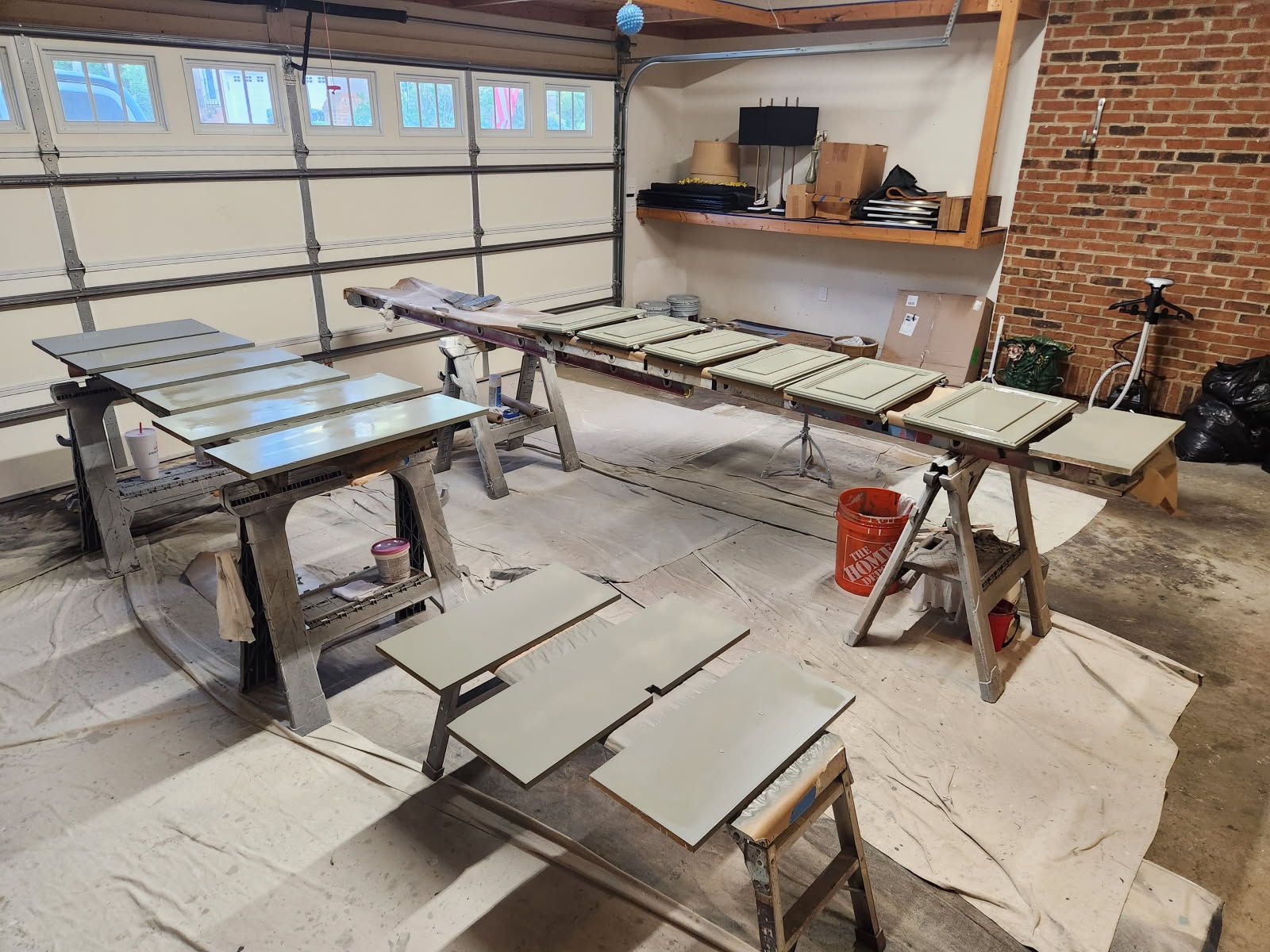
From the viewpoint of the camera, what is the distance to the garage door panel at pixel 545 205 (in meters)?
5.86

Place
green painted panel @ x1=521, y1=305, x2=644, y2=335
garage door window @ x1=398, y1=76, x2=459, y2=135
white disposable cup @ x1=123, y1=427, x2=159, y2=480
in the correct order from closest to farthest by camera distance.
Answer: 1. white disposable cup @ x1=123, y1=427, x2=159, y2=480
2. green painted panel @ x1=521, y1=305, x2=644, y2=335
3. garage door window @ x1=398, y1=76, x2=459, y2=135

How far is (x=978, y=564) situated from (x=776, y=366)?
102cm

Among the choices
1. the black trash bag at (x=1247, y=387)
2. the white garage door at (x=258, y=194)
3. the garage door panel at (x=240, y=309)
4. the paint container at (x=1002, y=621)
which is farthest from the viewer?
the black trash bag at (x=1247, y=387)

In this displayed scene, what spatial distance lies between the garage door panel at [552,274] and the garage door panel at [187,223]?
1.56 m

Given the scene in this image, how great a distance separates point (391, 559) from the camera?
2760 mm

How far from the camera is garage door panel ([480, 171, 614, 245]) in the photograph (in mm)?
5863

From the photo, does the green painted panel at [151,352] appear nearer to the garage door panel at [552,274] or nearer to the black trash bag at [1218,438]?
the garage door panel at [552,274]

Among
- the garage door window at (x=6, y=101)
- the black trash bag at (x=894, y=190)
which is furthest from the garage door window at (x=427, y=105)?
the black trash bag at (x=894, y=190)

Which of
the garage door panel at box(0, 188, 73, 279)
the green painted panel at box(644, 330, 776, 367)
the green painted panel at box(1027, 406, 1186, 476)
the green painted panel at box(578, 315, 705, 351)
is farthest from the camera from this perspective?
the garage door panel at box(0, 188, 73, 279)

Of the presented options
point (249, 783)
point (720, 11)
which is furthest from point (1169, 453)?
point (720, 11)

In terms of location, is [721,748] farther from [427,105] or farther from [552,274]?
[552,274]

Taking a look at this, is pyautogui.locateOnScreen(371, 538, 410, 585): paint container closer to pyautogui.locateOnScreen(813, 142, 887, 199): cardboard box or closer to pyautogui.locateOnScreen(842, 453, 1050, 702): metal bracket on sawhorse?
pyautogui.locateOnScreen(842, 453, 1050, 702): metal bracket on sawhorse

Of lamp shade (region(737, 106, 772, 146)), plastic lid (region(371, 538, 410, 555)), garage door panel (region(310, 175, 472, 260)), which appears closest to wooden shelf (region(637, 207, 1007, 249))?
lamp shade (region(737, 106, 772, 146))

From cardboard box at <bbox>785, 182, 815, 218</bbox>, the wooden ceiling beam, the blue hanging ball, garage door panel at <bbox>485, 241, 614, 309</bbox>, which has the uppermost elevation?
the wooden ceiling beam
